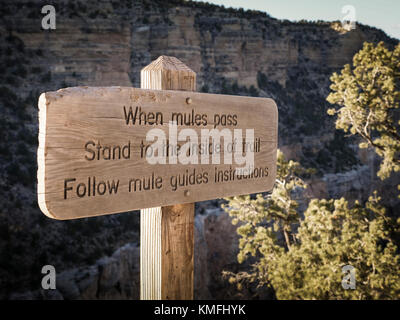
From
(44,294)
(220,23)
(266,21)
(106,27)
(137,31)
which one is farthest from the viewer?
(266,21)

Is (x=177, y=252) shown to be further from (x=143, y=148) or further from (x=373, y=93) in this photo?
(x=373, y=93)

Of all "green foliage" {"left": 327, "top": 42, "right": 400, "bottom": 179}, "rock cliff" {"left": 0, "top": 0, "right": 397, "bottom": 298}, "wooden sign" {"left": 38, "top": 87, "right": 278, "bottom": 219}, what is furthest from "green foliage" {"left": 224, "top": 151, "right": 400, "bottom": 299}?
"rock cliff" {"left": 0, "top": 0, "right": 397, "bottom": 298}

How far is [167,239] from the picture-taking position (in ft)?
4.11

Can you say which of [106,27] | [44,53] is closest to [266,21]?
[106,27]

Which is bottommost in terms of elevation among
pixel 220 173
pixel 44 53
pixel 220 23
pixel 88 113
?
pixel 220 173

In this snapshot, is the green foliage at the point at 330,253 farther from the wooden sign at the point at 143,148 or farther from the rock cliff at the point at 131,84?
the rock cliff at the point at 131,84

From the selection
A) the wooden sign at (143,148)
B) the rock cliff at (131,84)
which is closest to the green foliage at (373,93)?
the wooden sign at (143,148)

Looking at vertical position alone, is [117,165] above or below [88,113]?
below

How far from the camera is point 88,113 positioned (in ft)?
3.24

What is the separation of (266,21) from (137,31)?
9.39m

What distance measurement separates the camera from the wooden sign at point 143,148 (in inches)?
37.1

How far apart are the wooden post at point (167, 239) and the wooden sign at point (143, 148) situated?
82mm

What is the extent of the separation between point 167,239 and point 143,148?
1.15 feet
